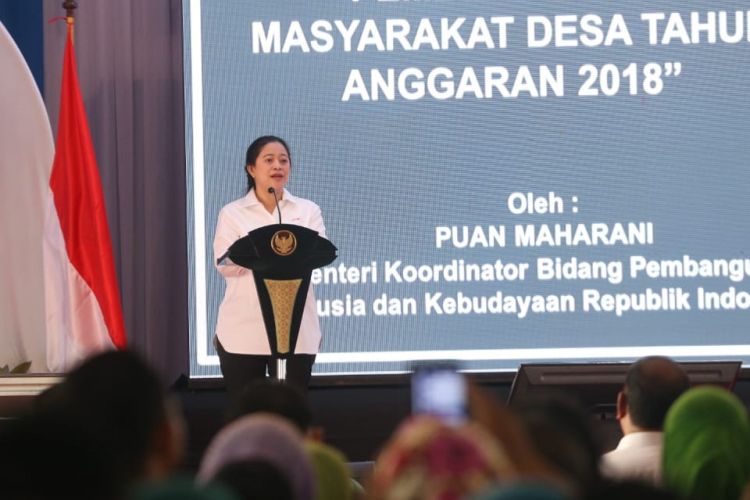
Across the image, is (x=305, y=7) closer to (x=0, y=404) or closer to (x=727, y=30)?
(x=727, y=30)

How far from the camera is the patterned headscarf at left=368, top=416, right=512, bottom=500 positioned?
1289mm

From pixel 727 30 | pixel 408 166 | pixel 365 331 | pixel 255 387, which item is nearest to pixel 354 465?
pixel 365 331

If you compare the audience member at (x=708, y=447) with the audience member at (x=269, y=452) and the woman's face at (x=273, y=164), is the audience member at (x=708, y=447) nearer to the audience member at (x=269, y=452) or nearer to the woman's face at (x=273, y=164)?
the audience member at (x=269, y=452)

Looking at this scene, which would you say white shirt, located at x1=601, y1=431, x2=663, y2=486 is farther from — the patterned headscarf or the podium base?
the podium base

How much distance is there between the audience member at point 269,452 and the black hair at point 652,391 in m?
1.55

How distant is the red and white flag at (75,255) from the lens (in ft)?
18.2

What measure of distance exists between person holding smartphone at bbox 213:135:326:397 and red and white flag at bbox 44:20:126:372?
0.48 meters

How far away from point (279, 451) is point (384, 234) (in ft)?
14.1

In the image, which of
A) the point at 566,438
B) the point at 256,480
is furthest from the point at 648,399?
the point at 256,480

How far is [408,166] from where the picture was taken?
6.24 metres

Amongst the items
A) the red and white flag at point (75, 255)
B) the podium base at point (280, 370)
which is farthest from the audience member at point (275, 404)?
the red and white flag at point (75, 255)

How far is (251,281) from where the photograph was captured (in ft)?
19.1

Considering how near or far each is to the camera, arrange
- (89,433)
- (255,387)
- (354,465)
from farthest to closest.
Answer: (354,465) < (255,387) < (89,433)

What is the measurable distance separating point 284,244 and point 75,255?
1.29m
